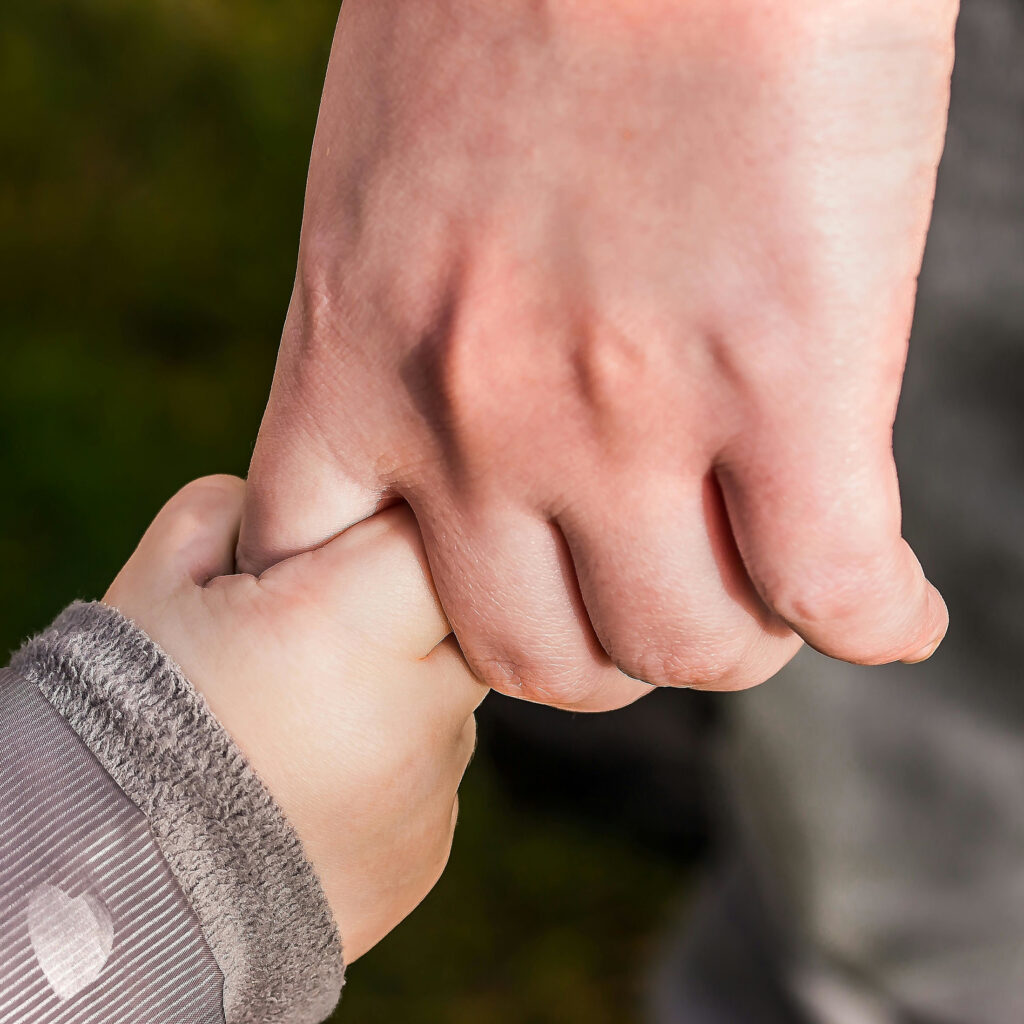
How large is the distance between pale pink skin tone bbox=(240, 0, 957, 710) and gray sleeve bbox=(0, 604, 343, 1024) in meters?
0.10

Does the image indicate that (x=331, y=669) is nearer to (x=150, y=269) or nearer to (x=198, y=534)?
(x=198, y=534)

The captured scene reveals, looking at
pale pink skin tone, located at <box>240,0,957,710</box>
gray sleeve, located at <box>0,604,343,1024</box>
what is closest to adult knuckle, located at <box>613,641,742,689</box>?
pale pink skin tone, located at <box>240,0,957,710</box>

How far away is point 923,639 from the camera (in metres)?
0.39

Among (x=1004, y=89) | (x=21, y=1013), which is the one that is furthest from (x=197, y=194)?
(x=21, y=1013)

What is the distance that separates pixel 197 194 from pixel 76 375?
214mm

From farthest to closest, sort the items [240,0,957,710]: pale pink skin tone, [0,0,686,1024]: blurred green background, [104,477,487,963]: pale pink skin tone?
[0,0,686,1024]: blurred green background < [104,477,487,963]: pale pink skin tone < [240,0,957,710]: pale pink skin tone

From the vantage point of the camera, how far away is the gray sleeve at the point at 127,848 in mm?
386

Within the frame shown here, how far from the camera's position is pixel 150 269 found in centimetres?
109

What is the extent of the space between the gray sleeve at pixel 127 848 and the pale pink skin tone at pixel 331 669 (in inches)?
0.5

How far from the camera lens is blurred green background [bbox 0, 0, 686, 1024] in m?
1.04

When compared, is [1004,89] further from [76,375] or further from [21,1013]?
[76,375]

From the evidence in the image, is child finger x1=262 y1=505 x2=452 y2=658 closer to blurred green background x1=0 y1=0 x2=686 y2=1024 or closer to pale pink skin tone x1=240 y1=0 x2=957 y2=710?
pale pink skin tone x1=240 y1=0 x2=957 y2=710

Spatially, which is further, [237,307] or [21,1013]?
[237,307]

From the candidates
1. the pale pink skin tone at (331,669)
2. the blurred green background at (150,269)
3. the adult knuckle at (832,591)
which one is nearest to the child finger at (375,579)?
the pale pink skin tone at (331,669)
